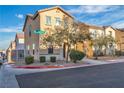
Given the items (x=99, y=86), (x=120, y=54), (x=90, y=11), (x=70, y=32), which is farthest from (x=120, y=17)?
(x=99, y=86)

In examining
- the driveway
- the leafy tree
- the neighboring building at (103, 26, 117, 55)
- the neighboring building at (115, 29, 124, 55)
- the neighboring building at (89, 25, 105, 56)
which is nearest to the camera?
the driveway

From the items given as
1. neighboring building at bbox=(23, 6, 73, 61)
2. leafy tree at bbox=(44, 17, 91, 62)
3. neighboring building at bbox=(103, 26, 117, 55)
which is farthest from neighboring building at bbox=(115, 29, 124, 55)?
leafy tree at bbox=(44, 17, 91, 62)

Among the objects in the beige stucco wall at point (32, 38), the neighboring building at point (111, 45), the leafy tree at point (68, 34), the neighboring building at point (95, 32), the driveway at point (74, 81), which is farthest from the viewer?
the neighboring building at point (111, 45)

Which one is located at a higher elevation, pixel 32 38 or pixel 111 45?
Answer: pixel 32 38

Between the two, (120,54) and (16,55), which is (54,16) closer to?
(16,55)

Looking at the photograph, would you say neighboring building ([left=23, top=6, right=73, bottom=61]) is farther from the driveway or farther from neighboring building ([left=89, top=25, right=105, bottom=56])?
the driveway

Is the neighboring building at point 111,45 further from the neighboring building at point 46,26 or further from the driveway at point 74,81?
the driveway at point 74,81

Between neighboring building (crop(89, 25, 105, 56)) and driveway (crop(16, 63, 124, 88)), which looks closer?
driveway (crop(16, 63, 124, 88))

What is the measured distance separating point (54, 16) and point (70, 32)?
3.99 m

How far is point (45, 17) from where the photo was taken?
2153cm

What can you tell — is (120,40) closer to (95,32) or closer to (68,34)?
(95,32)

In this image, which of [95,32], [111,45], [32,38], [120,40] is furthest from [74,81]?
[120,40]

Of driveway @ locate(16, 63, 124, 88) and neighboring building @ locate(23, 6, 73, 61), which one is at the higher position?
neighboring building @ locate(23, 6, 73, 61)

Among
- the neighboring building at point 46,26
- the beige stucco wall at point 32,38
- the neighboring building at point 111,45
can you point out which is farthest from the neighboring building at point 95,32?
the beige stucco wall at point 32,38
